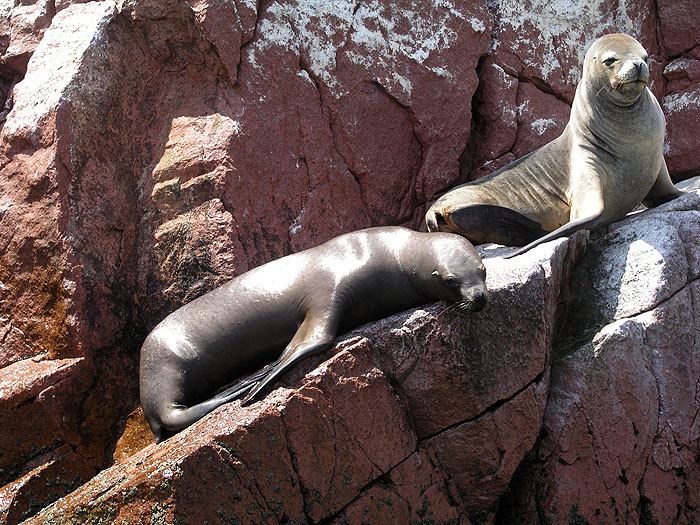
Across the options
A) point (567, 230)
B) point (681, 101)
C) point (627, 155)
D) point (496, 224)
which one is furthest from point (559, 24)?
point (567, 230)

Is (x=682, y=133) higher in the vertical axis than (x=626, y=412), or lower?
higher

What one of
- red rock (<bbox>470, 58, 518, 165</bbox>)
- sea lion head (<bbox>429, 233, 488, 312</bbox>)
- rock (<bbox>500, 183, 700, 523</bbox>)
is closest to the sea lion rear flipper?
sea lion head (<bbox>429, 233, 488, 312</bbox>)

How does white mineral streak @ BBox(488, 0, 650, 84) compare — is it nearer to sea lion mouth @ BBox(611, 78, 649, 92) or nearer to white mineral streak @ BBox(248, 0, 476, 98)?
white mineral streak @ BBox(248, 0, 476, 98)

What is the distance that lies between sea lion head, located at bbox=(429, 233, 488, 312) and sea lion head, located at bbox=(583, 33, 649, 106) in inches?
74.7

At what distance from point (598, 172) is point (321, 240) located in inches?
81.1

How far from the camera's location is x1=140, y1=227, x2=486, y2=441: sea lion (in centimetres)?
437

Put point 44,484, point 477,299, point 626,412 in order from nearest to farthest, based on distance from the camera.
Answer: point 477,299 → point 626,412 → point 44,484

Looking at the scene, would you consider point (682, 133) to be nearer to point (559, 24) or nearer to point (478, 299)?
point (559, 24)

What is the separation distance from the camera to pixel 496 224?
5730 millimetres

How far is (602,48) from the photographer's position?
566 cm

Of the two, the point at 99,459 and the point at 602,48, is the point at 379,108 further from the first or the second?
A: the point at 99,459

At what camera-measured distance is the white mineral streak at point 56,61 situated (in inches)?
230

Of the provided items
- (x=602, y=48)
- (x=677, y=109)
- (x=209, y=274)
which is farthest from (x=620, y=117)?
(x=209, y=274)

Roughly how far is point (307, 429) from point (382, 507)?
533 millimetres
